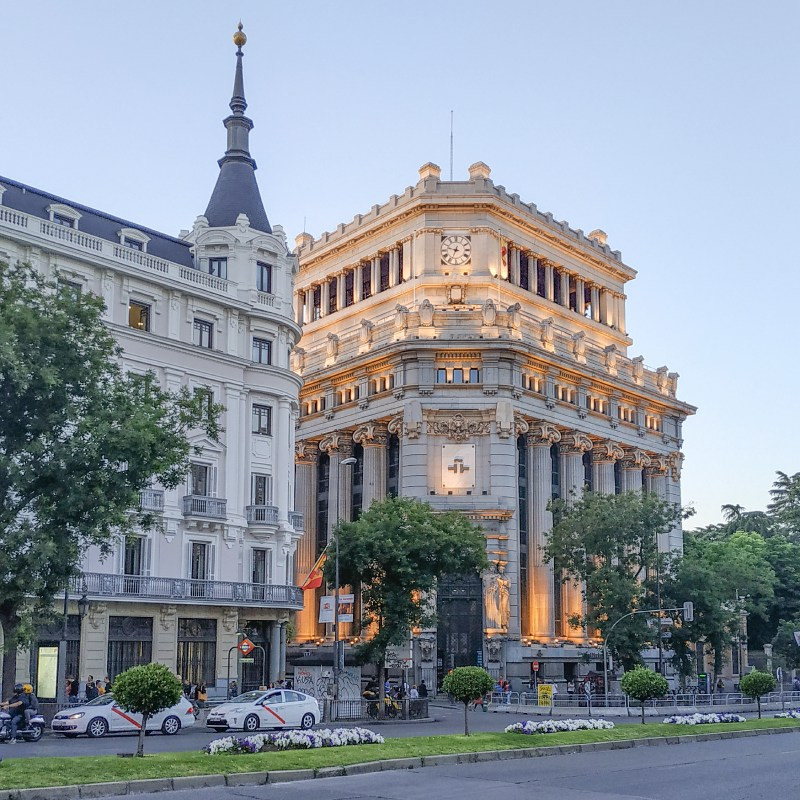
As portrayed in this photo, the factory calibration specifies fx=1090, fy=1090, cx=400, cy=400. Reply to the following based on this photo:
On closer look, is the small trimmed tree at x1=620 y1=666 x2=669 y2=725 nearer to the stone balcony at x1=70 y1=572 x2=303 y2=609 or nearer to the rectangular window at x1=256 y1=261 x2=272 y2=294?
the stone balcony at x1=70 y1=572 x2=303 y2=609

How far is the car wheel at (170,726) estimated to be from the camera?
36.1 metres

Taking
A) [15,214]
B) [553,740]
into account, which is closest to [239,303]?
[15,214]

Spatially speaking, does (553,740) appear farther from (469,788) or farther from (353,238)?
(353,238)

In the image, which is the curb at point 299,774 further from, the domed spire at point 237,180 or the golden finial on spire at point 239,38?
the golden finial on spire at point 239,38

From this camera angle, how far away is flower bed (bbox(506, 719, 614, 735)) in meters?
31.2

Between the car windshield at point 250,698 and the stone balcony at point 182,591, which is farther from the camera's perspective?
the stone balcony at point 182,591

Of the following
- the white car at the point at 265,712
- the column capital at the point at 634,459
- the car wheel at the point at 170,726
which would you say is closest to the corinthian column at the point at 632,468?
the column capital at the point at 634,459

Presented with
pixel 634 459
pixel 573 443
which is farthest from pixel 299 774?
pixel 634 459

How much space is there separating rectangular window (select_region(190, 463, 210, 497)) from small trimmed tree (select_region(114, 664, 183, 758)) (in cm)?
2721

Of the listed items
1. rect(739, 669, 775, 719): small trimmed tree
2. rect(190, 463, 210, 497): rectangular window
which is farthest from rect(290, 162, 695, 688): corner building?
rect(739, 669, 775, 719): small trimmed tree

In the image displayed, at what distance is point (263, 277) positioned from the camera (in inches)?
2244

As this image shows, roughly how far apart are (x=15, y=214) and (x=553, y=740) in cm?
3075

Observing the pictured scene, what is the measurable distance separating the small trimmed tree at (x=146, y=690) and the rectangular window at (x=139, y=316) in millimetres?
27836

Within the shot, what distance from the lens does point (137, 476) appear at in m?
26.3
